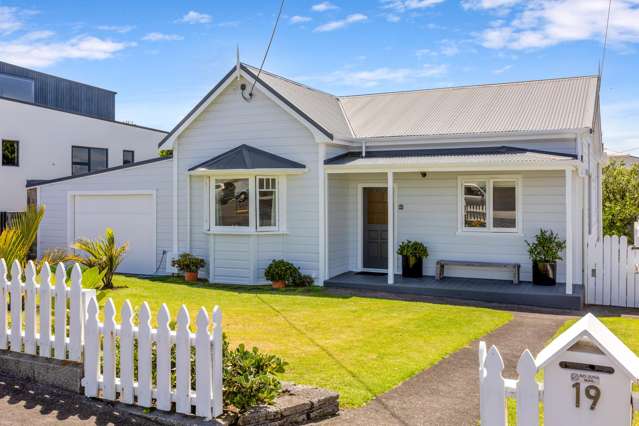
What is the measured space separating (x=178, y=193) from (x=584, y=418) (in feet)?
46.5

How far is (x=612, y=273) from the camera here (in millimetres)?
12414

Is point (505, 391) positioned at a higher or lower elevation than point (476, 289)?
higher

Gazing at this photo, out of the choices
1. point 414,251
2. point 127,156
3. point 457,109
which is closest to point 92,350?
point 414,251

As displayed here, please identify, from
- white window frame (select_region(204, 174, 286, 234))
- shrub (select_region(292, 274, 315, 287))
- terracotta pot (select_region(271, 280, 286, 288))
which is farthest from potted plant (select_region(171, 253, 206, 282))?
shrub (select_region(292, 274, 315, 287))

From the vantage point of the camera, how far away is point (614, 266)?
1239 centimetres

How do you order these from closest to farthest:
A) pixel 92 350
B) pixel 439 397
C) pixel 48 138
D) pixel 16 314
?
1. pixel 92 350
2. pixel 439 397
3. pixel 16 314
4. pixel 48 138

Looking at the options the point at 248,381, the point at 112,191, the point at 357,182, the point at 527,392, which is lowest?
the point at 248,381

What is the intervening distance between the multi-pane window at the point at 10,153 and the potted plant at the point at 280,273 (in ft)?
37.7

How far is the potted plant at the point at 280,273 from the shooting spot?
1409cm

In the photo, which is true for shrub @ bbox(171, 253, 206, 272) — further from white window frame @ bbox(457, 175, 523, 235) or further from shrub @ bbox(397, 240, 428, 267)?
white window frame @ bbox(457, 175, 523, 235)

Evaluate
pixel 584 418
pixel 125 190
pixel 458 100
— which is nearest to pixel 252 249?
pixel 125 190

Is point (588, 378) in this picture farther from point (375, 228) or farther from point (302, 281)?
point (375, 228)

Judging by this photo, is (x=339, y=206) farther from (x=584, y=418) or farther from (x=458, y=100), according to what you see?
(x=584, y=418)

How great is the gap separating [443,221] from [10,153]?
15.3 metres
